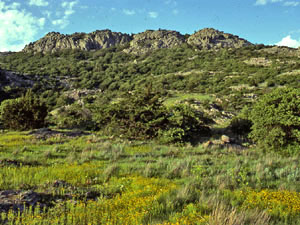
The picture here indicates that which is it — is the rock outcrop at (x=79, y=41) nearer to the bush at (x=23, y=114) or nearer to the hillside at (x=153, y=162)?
the hillside at (x=153, y=162)

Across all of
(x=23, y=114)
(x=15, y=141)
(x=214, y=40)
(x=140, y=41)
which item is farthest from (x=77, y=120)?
(x=214, y=40)

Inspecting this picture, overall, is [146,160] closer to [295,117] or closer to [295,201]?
[295,201]

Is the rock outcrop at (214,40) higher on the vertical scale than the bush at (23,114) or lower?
higher

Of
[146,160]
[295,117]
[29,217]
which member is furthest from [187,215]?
[295,117]

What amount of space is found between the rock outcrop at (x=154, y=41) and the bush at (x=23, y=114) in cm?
10275

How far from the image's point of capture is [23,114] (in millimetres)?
17688

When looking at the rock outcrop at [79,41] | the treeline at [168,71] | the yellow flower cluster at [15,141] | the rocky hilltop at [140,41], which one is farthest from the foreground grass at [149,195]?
the rock outcrop at [79,41]

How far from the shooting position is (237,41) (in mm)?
120312

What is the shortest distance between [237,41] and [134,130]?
5084 inches

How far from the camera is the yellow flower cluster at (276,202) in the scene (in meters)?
3.53

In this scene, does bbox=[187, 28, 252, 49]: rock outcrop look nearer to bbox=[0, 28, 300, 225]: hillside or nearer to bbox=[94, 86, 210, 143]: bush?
bbox=[0, 28, 300, 225]: hillside

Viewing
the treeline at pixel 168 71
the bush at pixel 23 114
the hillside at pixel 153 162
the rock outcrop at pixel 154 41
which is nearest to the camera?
the hillside at pixel 153 162

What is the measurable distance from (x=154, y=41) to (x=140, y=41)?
9585 mm

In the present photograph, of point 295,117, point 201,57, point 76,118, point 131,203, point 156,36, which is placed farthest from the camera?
point 156,36
